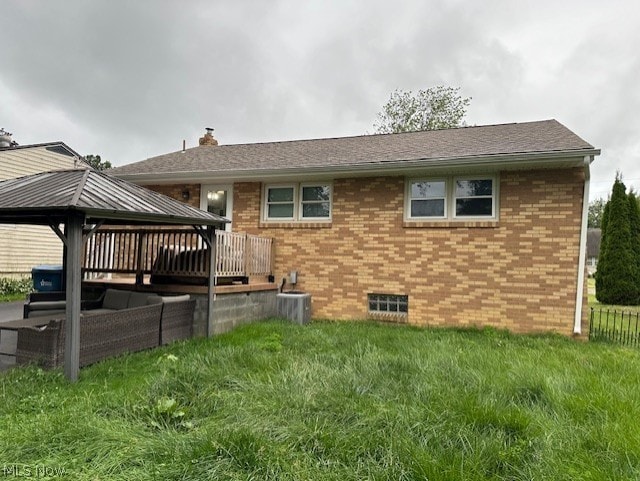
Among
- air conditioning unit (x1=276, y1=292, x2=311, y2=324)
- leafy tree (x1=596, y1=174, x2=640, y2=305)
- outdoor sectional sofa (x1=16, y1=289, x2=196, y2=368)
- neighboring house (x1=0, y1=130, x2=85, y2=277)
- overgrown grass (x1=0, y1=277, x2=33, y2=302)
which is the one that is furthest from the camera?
leafy tree (x1=596, y1=174, x2=640, y2=305)

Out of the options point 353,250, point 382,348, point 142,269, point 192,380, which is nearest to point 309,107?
point 353,250

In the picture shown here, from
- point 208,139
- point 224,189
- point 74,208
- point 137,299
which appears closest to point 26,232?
point 208,139

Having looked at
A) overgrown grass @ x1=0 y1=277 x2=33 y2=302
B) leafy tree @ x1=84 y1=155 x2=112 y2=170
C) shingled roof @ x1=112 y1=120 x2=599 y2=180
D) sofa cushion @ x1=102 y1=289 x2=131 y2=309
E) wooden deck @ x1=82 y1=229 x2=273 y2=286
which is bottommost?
overgrown grass @ x1=0 y1=277 x2=33 y2=302

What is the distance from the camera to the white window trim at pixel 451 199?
8.62m

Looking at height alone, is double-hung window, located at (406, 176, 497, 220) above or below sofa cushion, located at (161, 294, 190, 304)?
above

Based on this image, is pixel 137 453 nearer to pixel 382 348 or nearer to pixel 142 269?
pixel 382 348

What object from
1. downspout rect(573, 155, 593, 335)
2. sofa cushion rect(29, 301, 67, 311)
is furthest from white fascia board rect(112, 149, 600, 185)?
sofa cushion rect(29, 301, 67, 311)

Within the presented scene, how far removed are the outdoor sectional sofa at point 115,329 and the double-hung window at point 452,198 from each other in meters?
5.41

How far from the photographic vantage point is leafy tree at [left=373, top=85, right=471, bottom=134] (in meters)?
26.6

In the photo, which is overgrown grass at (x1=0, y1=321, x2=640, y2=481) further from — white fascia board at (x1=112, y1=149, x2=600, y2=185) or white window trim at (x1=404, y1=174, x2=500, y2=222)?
white fascia board at (x1=112, y1=149, x2=600, y2=185)

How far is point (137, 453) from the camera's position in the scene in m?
2.93

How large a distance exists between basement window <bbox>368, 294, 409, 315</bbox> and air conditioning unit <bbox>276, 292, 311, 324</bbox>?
61.7 inches

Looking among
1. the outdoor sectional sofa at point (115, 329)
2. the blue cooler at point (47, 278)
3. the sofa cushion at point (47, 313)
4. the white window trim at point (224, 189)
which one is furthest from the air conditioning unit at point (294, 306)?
the blue cooler at point (47, 278)

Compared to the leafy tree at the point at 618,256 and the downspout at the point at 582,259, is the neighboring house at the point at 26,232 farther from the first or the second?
the leafy tree at the point at 618,256
